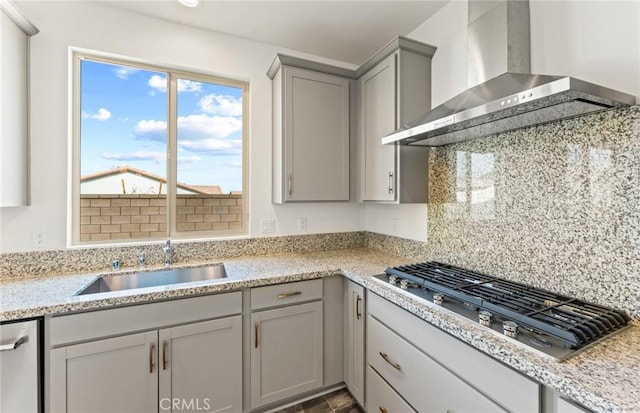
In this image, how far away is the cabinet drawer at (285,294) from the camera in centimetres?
167

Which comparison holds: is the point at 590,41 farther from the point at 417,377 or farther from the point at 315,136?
the point at 417,377

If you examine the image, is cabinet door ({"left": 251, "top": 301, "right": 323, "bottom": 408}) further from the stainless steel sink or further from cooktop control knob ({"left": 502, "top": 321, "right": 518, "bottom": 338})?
cooktop control knob ({"left": 502, "top": 321, "right": 518, "bottom": 338})

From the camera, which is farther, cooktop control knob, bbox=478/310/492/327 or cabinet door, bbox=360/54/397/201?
cabinet door, bbox=360/54/397/201

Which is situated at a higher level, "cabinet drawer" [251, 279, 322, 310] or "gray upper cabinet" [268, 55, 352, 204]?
"gray upper cabinet" [268, 55, 352, 204]

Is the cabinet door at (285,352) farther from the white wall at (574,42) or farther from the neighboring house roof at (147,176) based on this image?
the white wall at (574,42)

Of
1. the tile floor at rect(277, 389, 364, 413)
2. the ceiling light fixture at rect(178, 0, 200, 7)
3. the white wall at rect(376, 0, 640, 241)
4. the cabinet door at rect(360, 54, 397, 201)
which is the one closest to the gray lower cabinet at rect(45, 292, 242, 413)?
the tile floor at rect(277, 389, 364, 413)

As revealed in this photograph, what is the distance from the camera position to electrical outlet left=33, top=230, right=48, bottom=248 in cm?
169

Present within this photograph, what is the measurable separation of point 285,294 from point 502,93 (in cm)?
152

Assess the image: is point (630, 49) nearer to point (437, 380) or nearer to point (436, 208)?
point (436, 208)

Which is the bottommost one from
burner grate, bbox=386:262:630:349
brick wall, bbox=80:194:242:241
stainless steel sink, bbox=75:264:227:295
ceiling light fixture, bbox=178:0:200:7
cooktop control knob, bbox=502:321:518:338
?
stainless steel sink, bbox=75:264:227:295

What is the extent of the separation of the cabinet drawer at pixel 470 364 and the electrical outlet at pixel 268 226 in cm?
118

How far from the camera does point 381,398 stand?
1.55m

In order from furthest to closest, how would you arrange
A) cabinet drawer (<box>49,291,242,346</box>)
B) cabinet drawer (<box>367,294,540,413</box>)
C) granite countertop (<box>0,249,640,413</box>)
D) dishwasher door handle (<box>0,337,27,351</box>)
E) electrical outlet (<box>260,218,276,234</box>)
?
electrical outlet (<box>260,218,276,234</box>)
cabinet drawer (<box>49,291,242,346</box>)
dishwasher door handle (<box>0,337,27,351</box>)
cabinet drawer (<box>367,294,540,413</box>)
granite countertop (<box>0,249,640,413</box>)

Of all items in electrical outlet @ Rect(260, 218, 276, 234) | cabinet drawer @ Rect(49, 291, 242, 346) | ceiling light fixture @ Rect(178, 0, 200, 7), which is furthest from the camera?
electrical outlet @ Rect(260, 218, 276, 234)
